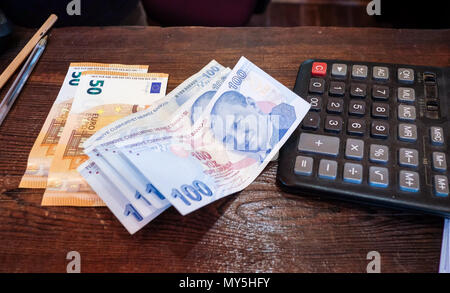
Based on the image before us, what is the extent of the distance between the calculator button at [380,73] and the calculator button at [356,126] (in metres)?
0.10

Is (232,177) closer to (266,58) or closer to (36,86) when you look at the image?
(266,58)

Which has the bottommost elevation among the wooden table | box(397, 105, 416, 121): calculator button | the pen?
the wooden table

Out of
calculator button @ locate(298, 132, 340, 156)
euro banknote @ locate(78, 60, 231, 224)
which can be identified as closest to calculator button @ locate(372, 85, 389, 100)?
calculator button @ locate(298, 132, 340, 156)

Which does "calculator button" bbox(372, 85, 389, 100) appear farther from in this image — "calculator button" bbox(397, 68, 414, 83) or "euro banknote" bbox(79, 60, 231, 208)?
"euro banknote" bbox(79, 60, 231, 208)

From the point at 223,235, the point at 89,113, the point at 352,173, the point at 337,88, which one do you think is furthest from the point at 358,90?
the point at 89,113

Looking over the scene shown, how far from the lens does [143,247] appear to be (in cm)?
42

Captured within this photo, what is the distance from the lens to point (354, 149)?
46 cm

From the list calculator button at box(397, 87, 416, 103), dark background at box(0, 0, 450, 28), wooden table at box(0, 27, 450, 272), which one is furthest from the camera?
dark background at box(0, 0, 450, 28)

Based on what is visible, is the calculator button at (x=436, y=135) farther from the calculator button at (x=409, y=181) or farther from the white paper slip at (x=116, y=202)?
the white paper slip at (x=116, y=202)

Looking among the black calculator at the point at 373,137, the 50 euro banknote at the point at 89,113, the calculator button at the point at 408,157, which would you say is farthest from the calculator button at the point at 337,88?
the 50 euro banknote at the point at 89,113

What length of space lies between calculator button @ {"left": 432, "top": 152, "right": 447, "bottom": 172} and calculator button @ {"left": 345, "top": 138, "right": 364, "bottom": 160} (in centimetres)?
9

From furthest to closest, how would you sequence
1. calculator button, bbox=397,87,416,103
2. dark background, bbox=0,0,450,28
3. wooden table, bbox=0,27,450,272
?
dark background, bbox=0,0,450,28 → calculator button, bbox=397,87,416,103 → wooden table, bbox=0,27,450,272

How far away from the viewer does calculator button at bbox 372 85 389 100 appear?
51 centimetres

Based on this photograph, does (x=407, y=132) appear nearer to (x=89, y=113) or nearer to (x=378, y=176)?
(x=378, y=176)
